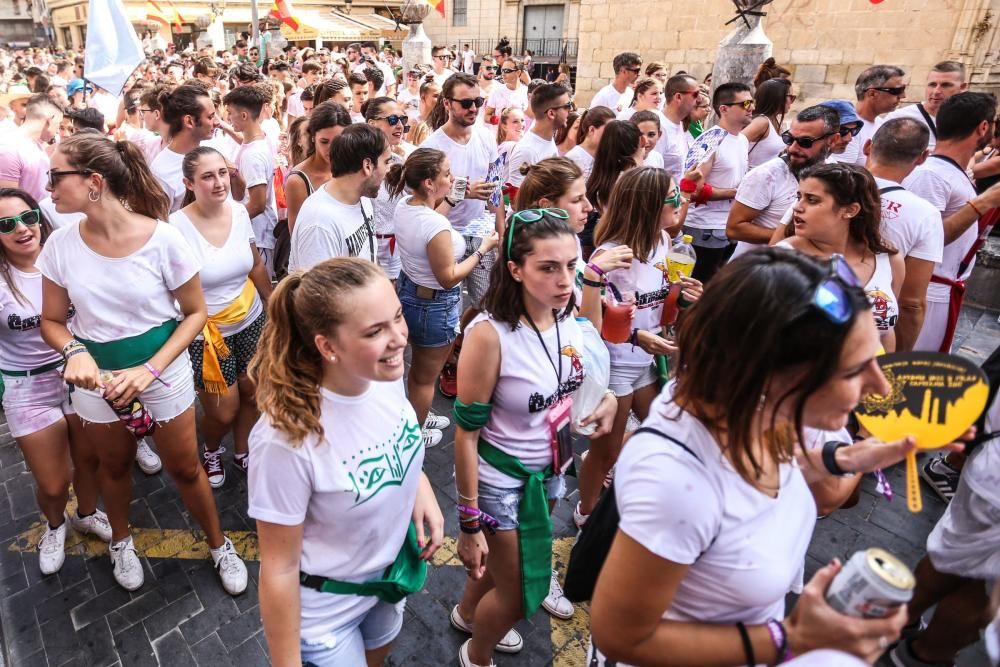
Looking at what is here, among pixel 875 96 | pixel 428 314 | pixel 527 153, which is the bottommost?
pixel 428 314

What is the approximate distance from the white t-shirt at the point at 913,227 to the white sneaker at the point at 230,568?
12.9 ft

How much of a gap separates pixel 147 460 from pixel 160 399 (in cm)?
153

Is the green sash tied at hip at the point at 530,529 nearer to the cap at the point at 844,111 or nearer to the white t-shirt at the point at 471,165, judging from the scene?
the white t-shirt at the point at 471,165

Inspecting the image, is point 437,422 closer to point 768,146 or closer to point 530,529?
point 530,529

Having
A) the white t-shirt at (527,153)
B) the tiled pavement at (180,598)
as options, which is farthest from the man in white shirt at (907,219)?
the white t-shirt at (527,153)

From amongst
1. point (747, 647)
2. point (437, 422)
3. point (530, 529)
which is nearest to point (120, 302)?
point (530, 529)

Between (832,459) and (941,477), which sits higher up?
(832,459)

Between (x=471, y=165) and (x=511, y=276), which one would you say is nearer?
(x=511, y=276)

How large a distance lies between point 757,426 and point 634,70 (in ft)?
26.4

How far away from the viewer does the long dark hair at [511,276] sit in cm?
225

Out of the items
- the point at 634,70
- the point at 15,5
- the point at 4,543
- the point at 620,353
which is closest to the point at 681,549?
the point at 620,353

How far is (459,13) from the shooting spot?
31.7 metres

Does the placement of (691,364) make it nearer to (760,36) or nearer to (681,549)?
(681,549)

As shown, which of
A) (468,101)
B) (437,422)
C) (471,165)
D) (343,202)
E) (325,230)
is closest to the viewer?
(325,230)
